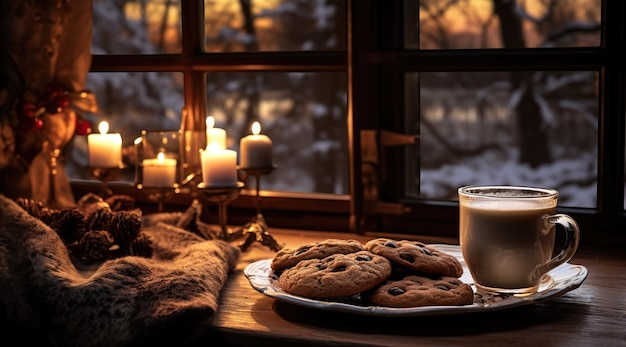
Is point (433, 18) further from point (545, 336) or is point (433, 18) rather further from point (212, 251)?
point (545, 336)

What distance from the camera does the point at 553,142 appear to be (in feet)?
9.59

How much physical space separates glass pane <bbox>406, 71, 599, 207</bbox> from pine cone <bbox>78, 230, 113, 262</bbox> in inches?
65.3

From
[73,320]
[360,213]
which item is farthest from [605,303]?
[73,320]

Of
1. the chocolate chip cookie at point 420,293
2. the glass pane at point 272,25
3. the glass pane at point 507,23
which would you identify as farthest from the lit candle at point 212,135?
the glass pane at point 507,23

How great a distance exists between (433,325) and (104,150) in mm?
765

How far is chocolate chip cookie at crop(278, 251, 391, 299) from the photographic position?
1121 mm

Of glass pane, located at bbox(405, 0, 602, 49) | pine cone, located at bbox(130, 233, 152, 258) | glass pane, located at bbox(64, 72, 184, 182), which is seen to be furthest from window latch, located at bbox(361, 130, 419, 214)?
glass pane, located at bbox(405, 0, 602, 49)

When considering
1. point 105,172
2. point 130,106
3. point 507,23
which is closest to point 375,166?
point 105,172

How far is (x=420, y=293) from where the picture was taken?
112 centimetres

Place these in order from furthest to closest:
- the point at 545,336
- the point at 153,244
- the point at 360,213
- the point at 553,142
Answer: the point at 553,142
the point at 360,213
the point at 153,244
the point at 545,336

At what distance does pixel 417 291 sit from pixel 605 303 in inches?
11.2

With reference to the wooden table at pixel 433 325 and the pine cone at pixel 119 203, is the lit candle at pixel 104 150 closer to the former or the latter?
the pine cone at pixel 119 203

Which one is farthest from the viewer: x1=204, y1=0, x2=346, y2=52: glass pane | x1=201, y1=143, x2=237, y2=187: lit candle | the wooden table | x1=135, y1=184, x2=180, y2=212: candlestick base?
x1=204, y1=0, x2=346, y2=52: glass pane

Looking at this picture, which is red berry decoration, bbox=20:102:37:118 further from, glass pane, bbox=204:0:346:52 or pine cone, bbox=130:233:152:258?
glass pane, bbox=204:0:346:52
